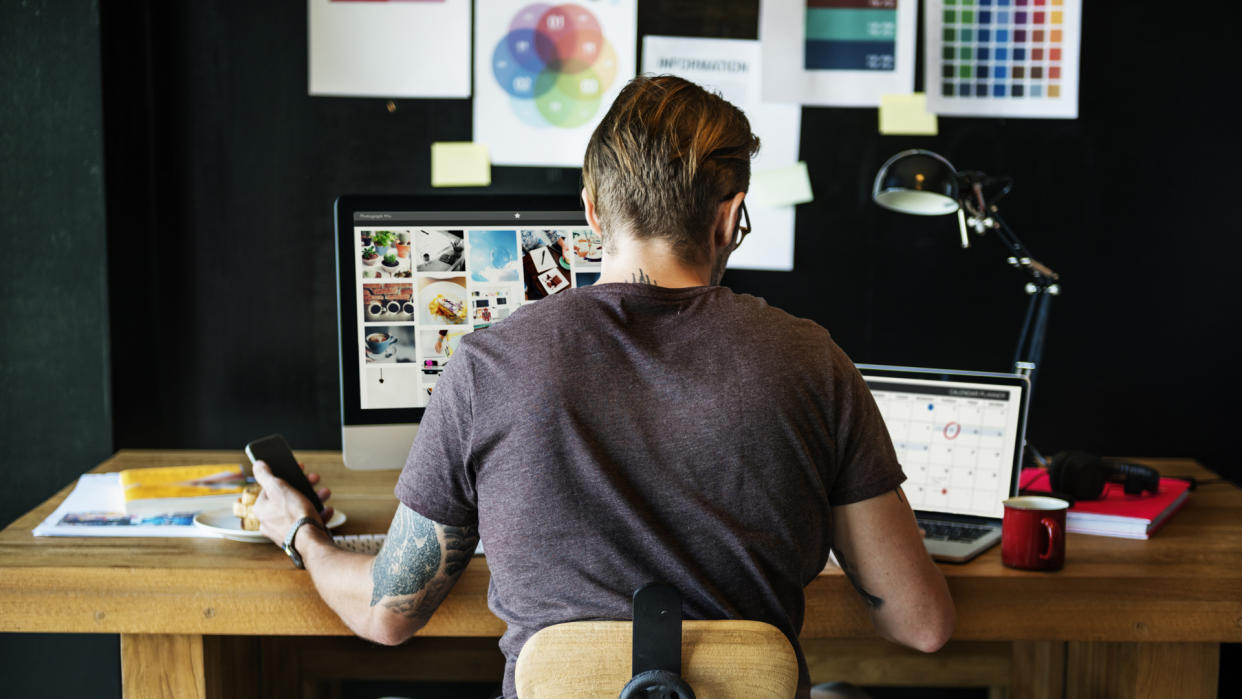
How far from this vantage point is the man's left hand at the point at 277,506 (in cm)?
128

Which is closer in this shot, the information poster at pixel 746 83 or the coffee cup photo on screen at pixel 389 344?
the coffee cup photo on screen at pixel 389 344

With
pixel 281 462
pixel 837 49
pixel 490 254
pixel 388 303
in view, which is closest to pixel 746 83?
pixel 837 49

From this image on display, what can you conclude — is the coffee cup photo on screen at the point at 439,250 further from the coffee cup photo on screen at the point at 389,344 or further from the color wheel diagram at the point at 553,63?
the color wheel diagram at the point at 553,63

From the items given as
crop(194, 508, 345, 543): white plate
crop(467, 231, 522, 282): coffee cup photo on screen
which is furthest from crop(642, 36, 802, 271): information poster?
crop(194, 508, 345, 543): white plate

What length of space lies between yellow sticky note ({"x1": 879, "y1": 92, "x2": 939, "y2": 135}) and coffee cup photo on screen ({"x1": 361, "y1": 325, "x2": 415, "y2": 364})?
1.23 meters

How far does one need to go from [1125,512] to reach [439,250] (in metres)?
1.08

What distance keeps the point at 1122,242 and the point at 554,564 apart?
1.76m

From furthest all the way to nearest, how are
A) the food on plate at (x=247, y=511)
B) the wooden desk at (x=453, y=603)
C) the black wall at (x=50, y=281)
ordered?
the black wall at (x=50, y=281) → the food on plate at (x=247, y=511) → the wooden desk at (x=453, y=603)

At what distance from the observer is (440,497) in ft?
3.22

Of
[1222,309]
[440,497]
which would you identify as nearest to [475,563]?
[440,497]

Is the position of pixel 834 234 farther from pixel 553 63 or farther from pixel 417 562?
pixel 417 562

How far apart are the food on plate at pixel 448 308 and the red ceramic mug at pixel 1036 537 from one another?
79cm

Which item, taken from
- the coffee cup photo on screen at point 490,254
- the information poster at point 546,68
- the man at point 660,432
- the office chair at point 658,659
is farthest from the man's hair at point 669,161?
the information poster at point 546,68

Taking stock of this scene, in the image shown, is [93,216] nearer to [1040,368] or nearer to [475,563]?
[475,563]
